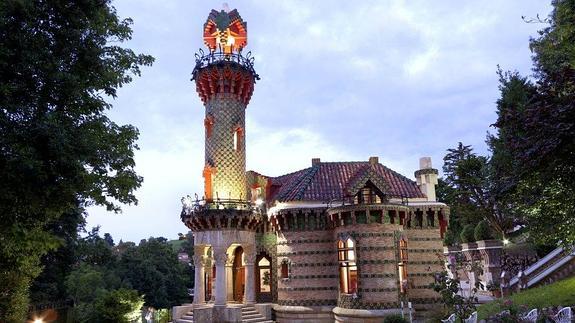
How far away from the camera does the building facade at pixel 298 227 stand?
22.7 metres

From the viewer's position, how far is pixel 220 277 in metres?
24.4

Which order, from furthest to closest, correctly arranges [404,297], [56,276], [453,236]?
[453,236]
[56,276]
[404,297]

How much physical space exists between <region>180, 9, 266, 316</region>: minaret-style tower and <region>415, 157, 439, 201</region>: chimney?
9532 millimetres

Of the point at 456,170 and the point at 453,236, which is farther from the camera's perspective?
the point at 453,236

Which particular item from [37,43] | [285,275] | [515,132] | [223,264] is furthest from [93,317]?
[515,132]

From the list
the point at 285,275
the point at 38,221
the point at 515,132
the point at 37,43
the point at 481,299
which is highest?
the point at 37,43

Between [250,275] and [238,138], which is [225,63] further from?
[250,275]

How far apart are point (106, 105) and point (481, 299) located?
76.8 feet

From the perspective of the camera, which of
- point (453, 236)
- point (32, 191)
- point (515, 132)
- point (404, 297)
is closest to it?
point (32, 191)

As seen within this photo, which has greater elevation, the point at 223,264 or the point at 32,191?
the point at 32,191

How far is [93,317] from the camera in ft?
75.9

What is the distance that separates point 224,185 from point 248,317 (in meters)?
7.36

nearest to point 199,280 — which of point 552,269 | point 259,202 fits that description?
point 259,202

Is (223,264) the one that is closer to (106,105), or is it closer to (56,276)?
(106,105)
